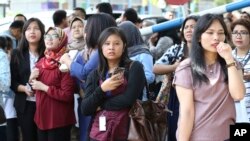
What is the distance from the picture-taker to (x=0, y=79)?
4.87 m

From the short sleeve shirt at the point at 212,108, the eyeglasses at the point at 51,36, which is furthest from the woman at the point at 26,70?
the short sleeve shirt at the point at 212,108

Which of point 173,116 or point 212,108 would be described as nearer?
point 212,108

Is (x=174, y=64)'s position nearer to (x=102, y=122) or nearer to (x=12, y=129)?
(x=102, y=122)

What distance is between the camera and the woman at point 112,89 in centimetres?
368

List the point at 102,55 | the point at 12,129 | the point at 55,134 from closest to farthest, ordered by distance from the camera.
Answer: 1. the point at 102,55
2. the point at 55,134
3. the point at 12,129

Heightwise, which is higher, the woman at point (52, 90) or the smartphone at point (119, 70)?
the smartphone at point (119, 70)

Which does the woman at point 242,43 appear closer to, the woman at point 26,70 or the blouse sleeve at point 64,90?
the blouse sleeve at point 64,90

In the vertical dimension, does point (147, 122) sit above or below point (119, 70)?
below

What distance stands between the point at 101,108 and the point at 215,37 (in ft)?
3.65

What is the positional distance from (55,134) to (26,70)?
0.78 meters

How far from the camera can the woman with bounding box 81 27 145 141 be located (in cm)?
368

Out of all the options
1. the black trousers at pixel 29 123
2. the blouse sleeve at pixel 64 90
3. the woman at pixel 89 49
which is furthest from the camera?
the black trousers at pixel 29 123

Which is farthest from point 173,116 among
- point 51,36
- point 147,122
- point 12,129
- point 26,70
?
point 12,129

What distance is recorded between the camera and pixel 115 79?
143 inches
